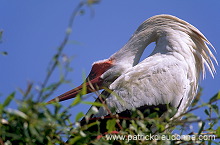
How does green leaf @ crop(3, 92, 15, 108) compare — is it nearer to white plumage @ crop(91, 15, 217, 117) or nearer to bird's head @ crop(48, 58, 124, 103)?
white plumage @ crop(91, 15, 217, 117)

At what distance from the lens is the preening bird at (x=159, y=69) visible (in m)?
4.81

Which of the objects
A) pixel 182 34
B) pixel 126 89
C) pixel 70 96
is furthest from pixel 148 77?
pixel 70 96

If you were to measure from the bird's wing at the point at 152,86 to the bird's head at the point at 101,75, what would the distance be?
761 millimetres

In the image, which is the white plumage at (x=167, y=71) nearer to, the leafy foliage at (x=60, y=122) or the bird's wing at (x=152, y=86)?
the bird's wing at (x=152, y=86)

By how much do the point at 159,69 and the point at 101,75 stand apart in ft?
3.74

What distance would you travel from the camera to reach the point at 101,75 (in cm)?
579

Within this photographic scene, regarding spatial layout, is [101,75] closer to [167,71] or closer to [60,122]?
[167,71]

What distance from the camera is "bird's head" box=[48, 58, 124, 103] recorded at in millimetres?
5574

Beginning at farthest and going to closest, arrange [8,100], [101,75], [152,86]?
[101,75] < [152,86] < [8,100]

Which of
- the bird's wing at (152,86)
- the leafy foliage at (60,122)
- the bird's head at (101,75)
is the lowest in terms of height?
the leafy foliage at (60,122)

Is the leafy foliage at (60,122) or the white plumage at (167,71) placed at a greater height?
the white plumage at (167,71)

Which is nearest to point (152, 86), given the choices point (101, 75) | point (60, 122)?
point (101, 75)

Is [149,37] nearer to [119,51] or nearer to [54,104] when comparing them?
[119,51]

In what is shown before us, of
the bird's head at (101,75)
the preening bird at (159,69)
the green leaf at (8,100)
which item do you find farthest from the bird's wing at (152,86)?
the green leaf at (8,100)
